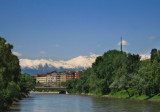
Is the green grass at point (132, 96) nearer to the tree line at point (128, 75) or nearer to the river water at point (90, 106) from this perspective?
the tree line at point (128, 75)

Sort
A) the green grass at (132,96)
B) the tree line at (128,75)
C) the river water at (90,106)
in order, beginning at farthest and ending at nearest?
1. the tree line at (128,75)
2. the green grass at (132,96)
3. the river water at (90,106)

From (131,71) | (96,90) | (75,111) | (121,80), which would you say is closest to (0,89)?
(75,111)

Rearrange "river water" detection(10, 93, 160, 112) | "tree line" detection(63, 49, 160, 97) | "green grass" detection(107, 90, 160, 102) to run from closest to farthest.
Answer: "river water" detection(10, 93, 160, 112) → "green grass" detection(107, 90, 160, 102) → "tree line" detection(63, 49, 160, 97)

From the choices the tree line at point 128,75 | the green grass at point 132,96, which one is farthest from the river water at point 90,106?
the tree line at point 128,75

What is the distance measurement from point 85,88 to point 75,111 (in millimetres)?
123875

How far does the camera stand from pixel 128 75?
119312 millimetres

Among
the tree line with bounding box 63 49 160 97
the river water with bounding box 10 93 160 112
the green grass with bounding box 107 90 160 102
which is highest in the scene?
the tree line with bounding box 63 49 160 97

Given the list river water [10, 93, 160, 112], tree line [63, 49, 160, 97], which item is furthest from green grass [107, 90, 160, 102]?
river water [10, 93, 160, 112]

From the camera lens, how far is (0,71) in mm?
54969

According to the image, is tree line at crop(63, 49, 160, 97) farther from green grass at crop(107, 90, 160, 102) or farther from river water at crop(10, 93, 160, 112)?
river water at crop(10, 93, 160, 112)

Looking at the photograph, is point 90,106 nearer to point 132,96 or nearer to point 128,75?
point 132,96

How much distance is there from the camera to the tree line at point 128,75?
104 metres

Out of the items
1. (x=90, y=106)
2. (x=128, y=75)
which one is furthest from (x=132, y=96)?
(x=90, y=106)

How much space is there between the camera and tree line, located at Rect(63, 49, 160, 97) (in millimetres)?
104125
